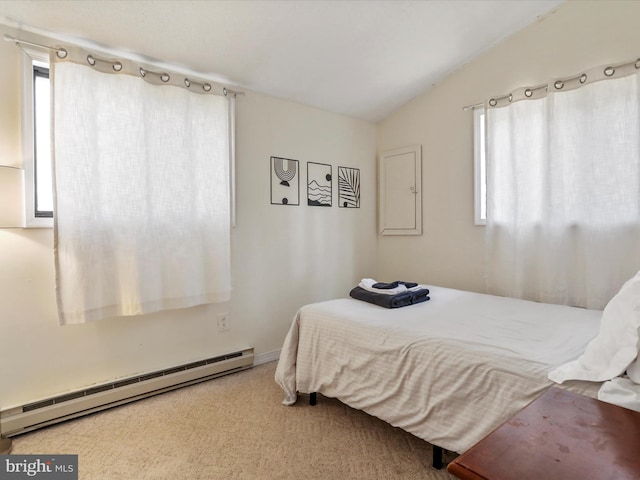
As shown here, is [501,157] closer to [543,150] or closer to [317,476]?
[543,150]

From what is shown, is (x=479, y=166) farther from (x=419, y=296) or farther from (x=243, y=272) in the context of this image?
(x=243, y=272)

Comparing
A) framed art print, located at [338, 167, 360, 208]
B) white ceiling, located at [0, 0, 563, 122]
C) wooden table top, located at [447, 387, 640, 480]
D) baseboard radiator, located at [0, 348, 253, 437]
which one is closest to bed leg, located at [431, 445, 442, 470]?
wooden table top, located at [447, 387, 640, 480]

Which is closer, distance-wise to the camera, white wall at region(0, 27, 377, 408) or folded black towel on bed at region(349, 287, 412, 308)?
white wall at region(0, 27, 377, 408)

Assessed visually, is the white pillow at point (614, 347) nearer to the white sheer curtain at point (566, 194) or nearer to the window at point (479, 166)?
the white sheer curtain at point (566, 194)

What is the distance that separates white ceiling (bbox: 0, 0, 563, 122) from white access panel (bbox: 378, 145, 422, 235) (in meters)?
0.62

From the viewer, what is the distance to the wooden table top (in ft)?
2.02

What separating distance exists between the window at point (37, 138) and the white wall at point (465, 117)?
272 centimetres

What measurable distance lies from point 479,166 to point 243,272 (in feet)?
6.84

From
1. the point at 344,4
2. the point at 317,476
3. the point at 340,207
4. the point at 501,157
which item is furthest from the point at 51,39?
the point at 501,157

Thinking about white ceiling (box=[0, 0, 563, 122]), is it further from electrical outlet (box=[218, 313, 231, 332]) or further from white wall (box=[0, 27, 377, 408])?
electrical outlet (box=[218, 313, 231, 332])

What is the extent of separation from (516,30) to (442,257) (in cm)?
182

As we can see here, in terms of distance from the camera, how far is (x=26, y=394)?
6.24 ft

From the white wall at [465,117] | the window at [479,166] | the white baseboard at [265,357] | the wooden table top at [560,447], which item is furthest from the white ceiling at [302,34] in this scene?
the wooden table top at [560,447]

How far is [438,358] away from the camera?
4.90 ft
